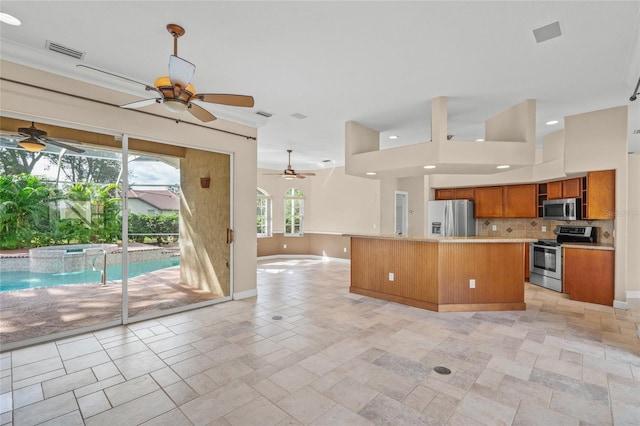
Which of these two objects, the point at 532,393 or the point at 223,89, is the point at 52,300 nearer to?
the point at 223,89

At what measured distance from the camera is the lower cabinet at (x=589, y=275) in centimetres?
474

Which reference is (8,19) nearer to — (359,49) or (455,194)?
(359,49)

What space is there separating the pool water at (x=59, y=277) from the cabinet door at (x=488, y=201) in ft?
22.3

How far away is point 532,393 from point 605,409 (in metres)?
0.43

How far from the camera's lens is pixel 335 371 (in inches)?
106

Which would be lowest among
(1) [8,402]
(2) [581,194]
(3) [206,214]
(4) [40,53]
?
(1) [8,402]

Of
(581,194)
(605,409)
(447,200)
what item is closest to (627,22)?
(605,409)

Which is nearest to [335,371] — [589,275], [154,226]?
[154,226]

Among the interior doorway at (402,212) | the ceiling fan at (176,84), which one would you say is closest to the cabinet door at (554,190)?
the interior doorway at (402,212)

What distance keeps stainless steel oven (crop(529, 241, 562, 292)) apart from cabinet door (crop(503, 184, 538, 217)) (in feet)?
2.62

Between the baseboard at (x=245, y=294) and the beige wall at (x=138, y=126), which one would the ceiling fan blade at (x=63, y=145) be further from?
the baseboard at (x=245, y=294)

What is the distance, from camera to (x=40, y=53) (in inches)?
120

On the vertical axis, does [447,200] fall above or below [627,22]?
below

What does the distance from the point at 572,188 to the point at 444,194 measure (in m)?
2.61
